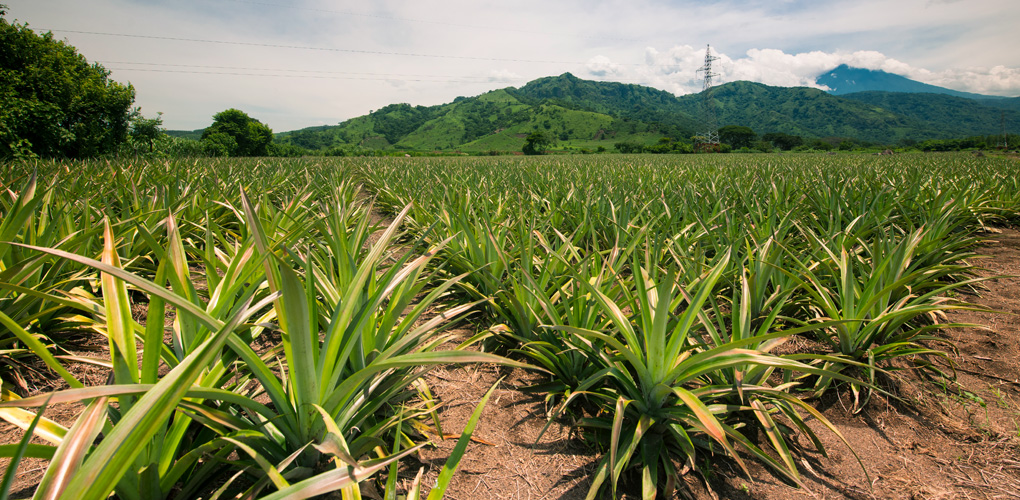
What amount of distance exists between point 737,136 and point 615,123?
27.8 metres

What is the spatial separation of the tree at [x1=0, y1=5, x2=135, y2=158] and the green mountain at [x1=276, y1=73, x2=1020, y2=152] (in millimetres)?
65015

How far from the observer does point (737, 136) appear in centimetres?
7225

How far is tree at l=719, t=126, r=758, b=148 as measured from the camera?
71875mm

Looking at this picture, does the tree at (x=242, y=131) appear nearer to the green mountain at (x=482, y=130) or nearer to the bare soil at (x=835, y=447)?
the green mountain at (x=482, y=130)

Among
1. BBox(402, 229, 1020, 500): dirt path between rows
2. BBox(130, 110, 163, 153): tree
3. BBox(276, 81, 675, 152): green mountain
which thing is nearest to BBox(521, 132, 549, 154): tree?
BBox(276, 81, 675, 152): green mountain

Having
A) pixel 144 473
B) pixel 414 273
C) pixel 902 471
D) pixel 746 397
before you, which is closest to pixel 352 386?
pixel 144 473

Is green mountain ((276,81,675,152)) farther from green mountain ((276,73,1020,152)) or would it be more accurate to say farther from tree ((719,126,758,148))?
tree ((719,126,758,148))

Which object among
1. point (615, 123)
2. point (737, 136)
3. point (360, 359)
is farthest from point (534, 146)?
point (360, 359)

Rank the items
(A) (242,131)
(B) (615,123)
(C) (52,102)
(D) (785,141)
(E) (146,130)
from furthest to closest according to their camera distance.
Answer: (B) (615,123) < (D) (785,141) < (A) (242,131) < (E) (146,130) < (C) (52,102)

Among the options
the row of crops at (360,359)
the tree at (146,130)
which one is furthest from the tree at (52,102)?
the row of crops at (360,359)

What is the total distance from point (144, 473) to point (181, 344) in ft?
1.79

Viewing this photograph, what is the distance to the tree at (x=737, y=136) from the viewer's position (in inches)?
2830

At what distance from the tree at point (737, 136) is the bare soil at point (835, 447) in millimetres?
82899

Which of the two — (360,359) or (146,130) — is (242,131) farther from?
(360,359)
